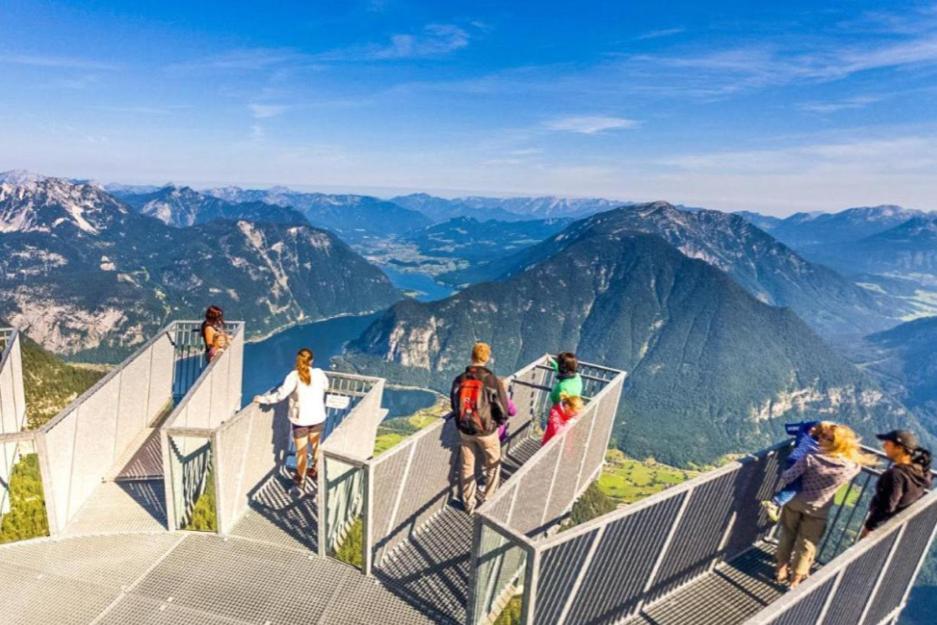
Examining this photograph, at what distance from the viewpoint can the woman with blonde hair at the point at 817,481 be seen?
6477 mm

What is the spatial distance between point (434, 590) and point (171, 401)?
29.2 ft

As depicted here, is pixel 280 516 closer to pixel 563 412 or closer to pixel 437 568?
pixel 437 568

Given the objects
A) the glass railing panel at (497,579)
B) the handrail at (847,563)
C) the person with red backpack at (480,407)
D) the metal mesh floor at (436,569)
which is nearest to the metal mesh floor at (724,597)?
the handrail at (847,563)

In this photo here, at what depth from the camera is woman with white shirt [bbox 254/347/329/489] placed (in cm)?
839

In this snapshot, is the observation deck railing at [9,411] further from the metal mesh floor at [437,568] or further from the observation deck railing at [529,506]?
the observation deck railing at [529,506]

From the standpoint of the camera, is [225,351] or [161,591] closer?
[161,591]

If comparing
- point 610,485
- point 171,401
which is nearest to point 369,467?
point 171,401

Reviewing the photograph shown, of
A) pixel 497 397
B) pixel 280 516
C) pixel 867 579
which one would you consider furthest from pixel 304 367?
→ pixel 867 579

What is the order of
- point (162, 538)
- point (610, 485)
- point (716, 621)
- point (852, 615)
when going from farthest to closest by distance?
point (610, 485)
point (162, 538)
point (716, 621)
point (852, 615)

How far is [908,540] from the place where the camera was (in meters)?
6.42

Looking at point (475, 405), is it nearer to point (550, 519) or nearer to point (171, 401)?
point (550, 519)

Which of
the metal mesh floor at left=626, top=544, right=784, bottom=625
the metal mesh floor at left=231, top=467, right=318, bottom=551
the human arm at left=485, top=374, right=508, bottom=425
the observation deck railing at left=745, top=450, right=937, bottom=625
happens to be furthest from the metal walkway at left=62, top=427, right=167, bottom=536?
the observation deck railing at left=745, top=450, right=937, bottom=625

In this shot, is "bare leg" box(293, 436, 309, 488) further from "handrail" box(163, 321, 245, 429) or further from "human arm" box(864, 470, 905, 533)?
"human arm" box(864, 470, 905, 533)

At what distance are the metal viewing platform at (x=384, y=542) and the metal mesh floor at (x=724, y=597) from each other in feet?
0.09
